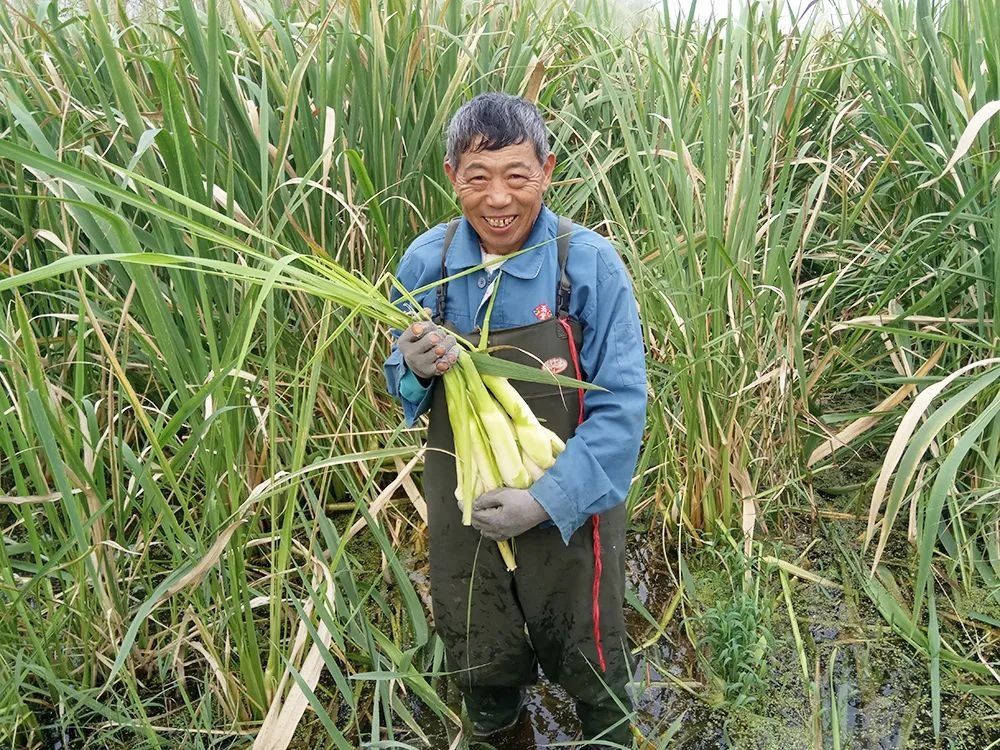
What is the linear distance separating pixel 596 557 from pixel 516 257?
566 mm

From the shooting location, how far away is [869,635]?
6.35 ft

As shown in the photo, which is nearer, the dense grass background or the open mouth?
the open mouth

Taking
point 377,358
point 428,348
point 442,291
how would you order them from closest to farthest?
1. point 428,348
2. point 442,291
3. point 377,358

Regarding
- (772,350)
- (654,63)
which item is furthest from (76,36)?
(772,350)

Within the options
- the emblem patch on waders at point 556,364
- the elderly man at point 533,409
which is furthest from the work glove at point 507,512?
the emblem patch on waders at point 556,364

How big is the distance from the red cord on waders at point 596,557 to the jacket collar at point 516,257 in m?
0.11

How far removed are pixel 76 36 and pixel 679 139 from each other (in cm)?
167

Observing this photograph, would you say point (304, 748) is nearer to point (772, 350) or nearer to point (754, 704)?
point (754, 704)

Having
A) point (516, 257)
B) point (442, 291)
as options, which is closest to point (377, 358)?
point (442, 291)

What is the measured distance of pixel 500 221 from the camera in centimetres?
142

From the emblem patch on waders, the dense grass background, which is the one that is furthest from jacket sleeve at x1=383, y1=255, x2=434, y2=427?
the emblem patch on waders

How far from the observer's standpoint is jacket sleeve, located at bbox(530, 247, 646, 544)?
139cm

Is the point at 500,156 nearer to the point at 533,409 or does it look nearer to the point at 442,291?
the point at 442,291

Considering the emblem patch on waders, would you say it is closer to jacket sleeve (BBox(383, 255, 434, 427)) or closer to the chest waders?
the chest waders
